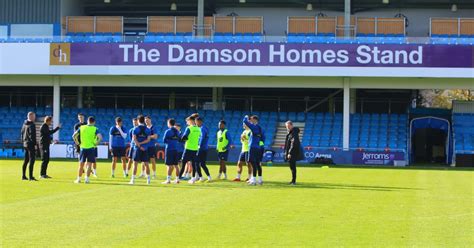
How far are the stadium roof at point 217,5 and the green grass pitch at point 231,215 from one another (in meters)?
29.1

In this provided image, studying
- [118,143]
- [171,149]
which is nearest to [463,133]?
[118,143]

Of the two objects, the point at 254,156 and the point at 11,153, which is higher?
the point at 254,156

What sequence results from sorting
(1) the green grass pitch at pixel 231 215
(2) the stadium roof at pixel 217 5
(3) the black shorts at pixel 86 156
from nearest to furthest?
(1) the green grass pitch at pixel 231 215 → (3) the black shorts at pixel 86 156 → (2) the stadium roof at pixel 217 5

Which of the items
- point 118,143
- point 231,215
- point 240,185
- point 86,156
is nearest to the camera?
point 231,215

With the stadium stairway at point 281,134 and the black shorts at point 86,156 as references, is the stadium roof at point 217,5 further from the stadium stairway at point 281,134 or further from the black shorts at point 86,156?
the black shorts at point 86,156

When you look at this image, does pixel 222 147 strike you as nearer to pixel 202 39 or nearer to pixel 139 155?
pixel 139 155

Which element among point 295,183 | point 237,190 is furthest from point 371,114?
point 237,190

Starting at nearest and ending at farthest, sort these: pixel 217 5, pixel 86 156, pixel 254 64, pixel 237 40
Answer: pixel 86 156 → pixel 254 64 → pixel 237 40 → pixel 217 5

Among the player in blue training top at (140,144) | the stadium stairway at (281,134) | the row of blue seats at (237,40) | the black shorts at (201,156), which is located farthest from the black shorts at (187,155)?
the stadium stairway at (281,134)

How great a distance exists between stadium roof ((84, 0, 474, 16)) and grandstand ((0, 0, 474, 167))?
96 mm

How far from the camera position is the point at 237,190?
65.4 ft

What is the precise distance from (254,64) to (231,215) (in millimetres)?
28652

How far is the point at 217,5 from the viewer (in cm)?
5047

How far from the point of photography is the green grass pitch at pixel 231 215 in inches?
443
